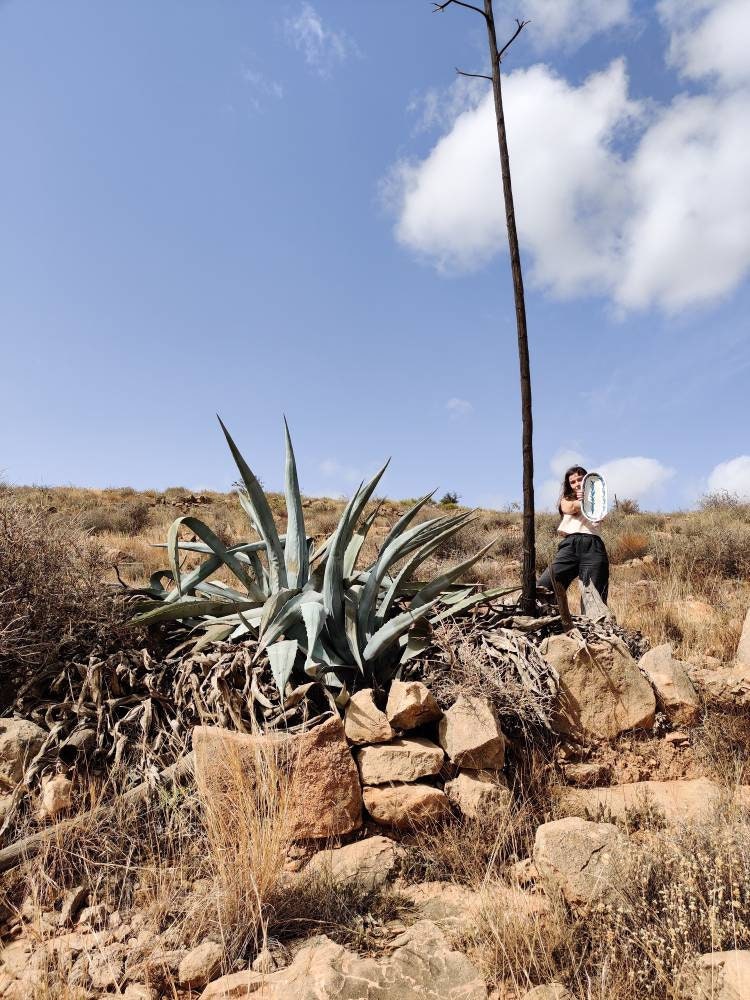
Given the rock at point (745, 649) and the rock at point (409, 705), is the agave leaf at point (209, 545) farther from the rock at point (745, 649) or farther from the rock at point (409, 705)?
the rock at point (745, 649)

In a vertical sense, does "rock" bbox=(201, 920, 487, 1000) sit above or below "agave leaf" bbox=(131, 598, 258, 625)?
below

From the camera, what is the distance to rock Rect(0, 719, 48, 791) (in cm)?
294

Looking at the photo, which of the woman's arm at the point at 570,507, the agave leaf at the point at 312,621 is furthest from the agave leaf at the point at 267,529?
the woman's arm at the point at 570,507

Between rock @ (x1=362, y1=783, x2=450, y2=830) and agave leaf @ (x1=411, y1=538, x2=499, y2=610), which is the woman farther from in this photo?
rock @ (x1=362, y1=783, x2=450, y2=830)

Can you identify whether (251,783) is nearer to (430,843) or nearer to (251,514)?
(430,843)

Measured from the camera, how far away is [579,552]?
550 centimetres

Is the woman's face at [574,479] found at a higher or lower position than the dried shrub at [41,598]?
higher

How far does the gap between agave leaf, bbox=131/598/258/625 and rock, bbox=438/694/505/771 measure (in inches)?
59.5

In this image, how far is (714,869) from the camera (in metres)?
2.30

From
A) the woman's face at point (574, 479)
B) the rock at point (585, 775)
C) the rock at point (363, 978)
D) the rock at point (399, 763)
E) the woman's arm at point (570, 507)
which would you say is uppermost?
the woman's face at point (574, 479)

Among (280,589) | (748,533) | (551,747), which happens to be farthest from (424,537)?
(748,533)

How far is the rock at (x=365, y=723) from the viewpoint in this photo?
3117 millimetres

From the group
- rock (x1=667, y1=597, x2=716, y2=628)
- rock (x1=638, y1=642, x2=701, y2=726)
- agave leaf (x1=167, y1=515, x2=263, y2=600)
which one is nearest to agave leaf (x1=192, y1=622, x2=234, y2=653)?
agave leaf (x1=167, y1=515, x2=263, y2=600)

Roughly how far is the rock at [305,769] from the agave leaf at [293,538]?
3.60ft
